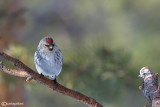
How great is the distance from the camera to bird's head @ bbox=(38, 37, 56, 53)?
1333mm

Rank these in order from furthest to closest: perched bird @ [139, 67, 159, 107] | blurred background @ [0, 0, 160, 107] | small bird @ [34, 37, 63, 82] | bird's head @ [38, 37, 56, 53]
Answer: blurred background @ [0, 0, 160, 107] < small bird @ [34, 37, 63, 82] < bird's head @ [38, 37, 56, 53] < perched bird @ [139, 67, 159, 107]

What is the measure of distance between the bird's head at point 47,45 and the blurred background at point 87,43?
62 centimetres

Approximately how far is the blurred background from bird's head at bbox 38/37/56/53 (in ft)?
2.02

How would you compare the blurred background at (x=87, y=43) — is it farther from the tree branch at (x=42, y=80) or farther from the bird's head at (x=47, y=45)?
the tree branch at (x=42, y=80)

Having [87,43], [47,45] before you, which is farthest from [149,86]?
[87,43]

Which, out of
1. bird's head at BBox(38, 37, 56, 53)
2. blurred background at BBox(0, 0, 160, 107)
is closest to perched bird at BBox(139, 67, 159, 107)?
bird's head at BBox(38, 37, 56, 53)

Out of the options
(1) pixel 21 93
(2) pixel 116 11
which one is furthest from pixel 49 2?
(1) pixel 21 93

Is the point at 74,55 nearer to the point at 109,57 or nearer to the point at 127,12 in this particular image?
the point at 109,57

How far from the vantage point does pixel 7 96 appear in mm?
2277

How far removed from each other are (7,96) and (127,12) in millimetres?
3347

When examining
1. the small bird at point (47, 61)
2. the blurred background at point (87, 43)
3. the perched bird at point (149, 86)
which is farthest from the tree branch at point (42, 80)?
the blurred background at point (87, 43)

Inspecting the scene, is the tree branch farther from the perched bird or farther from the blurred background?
the blurred background

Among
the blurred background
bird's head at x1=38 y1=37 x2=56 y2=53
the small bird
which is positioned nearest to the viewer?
bird's head at x1=38 y1=37 x2=56 y2=53

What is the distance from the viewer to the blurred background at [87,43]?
86.8 inches
